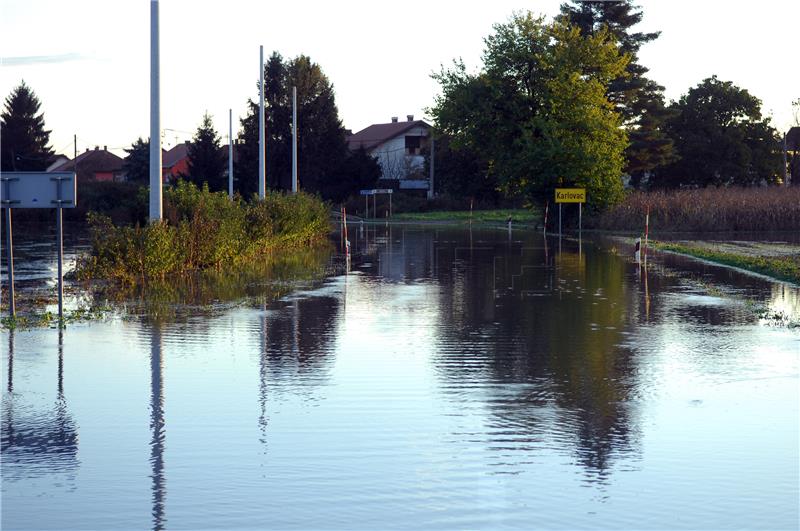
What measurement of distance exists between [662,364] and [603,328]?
3196mm

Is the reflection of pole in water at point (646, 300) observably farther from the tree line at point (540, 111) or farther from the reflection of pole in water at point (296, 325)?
the tree line at point (540, 111)

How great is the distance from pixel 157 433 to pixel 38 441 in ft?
2.94

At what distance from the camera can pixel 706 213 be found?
173ft

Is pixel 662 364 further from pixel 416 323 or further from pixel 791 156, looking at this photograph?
pixel 791 156

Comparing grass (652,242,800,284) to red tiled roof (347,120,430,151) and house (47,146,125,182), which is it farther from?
house (47,146,125,182)

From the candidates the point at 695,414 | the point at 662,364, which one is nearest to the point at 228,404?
the point at 695,414

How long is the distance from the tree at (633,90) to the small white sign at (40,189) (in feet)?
205

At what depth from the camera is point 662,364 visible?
484 inches

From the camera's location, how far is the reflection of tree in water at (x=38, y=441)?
7.70m

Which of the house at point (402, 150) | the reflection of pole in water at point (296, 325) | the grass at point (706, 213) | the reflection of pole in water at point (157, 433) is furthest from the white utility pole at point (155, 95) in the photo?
the house at point (402, 150)

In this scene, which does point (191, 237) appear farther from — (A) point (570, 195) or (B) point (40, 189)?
(A) point (570, 195)

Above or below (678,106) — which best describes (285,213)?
below

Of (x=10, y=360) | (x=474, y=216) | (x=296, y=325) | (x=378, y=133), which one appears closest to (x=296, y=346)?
(x=296, y=325)

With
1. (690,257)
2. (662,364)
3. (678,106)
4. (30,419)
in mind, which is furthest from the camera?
(678,106)
